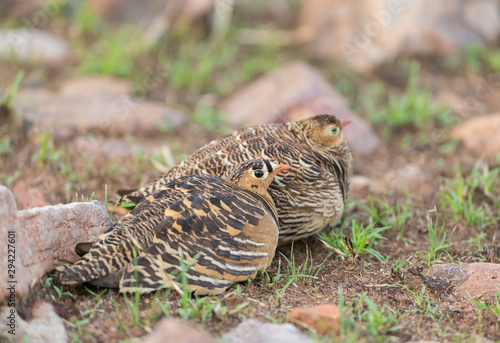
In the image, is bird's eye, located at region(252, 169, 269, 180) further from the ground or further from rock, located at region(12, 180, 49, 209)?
rock, located at region(12, 180, 49, 209)

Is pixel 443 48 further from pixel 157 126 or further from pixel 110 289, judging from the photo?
pixel 110 289

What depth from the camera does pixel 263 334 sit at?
2951 millimetres

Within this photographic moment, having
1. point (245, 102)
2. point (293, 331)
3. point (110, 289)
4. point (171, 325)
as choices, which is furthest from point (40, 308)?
point (245, 102)

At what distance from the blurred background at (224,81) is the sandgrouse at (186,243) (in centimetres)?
152

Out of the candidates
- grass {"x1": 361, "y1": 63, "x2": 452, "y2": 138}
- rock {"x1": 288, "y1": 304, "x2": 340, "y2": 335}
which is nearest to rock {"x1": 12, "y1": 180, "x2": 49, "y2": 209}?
rock {"x1": 288, "y1": 304, "x2": 340, "y2": 335}

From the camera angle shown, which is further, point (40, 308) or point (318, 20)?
point (318, 20)

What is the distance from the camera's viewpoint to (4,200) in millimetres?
3027

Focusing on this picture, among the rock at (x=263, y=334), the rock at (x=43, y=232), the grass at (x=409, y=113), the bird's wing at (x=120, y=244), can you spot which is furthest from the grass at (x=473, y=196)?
the rock at (x=43, y=232)

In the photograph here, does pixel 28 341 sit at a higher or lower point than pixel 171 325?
lower

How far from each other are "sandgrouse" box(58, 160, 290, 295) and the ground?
0.13m

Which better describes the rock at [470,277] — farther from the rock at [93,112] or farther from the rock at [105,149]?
the rock at [93,112]

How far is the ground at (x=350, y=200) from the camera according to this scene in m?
3.25

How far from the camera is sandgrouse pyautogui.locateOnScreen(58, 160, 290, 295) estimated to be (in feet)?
10.7

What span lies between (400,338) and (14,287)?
86.7 inches
